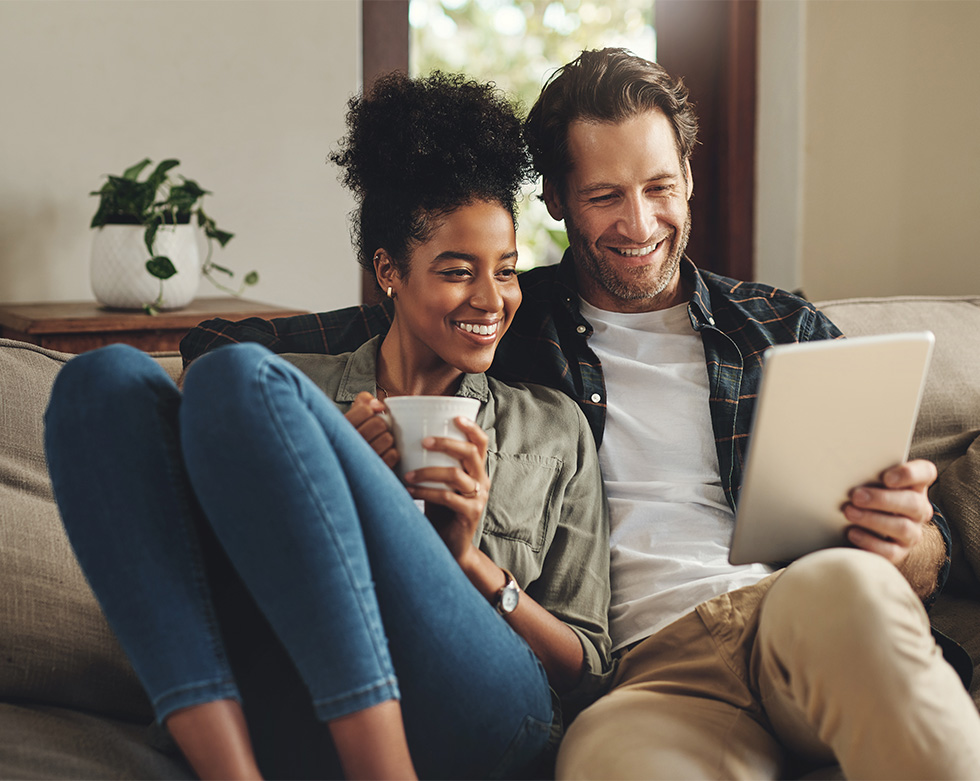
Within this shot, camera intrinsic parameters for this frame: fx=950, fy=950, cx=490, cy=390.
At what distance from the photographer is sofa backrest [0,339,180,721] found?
3.64 ft

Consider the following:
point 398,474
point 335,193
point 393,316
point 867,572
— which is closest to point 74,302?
point 335,193

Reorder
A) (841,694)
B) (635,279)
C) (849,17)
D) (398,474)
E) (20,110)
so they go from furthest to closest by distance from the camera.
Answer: (849,17), (20,110), (635,279), (398,474), (841,694)

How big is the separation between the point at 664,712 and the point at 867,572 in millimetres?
276

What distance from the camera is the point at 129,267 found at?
2.11 metres

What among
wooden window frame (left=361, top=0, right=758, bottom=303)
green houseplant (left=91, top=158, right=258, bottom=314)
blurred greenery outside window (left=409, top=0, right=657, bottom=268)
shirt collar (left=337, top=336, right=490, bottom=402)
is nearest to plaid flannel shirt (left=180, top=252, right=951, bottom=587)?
shirt collar (left=337, top=336, right=490, bottom=402)

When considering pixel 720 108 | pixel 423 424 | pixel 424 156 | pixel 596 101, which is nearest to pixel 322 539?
pixel 423 424

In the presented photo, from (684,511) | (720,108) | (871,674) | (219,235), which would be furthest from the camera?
(720,108)

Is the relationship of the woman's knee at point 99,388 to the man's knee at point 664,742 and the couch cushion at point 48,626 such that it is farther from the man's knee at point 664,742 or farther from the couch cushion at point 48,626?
the man's knee at point 664,742

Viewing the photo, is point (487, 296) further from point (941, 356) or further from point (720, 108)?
point (720, 108)

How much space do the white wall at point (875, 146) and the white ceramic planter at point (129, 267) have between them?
1.65 metres

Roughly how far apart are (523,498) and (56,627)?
0.59m

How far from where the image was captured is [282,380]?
2.79ft

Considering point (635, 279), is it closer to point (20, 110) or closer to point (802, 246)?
point (802, 246)

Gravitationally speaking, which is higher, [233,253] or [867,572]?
[233,253]
